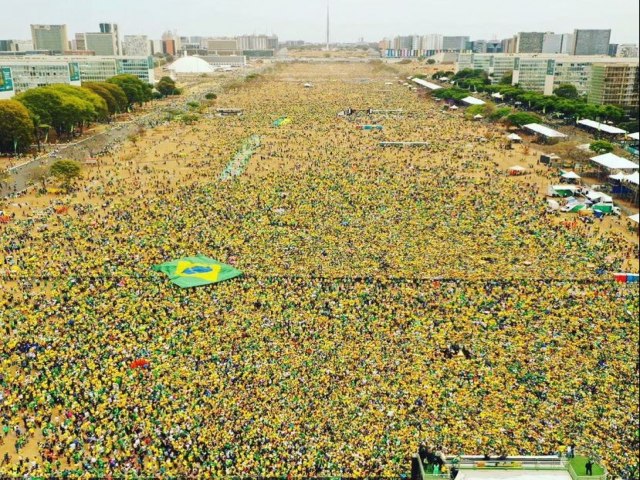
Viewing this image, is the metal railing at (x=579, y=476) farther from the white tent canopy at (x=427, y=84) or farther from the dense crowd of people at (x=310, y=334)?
the white tent canopy at (x=427, y=84)

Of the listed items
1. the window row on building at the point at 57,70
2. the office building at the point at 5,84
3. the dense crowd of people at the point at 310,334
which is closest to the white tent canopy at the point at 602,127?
the dense crowd of people at the point at 310,334

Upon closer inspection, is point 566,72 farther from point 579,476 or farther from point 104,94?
point 579,476

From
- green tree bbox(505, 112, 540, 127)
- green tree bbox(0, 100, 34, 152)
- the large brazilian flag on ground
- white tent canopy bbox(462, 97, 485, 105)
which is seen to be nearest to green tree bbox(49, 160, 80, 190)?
green tree bbox(0, 100, 34, 152)

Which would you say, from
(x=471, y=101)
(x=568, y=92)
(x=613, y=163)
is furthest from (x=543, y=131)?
(x=568, y=92)

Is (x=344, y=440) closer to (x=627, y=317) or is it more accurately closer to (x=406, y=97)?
(x=627, y=317)

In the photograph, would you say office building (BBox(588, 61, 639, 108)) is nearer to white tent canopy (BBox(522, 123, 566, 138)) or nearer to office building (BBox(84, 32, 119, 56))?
white tent canopy (BBox(522, 123, 566, 138))

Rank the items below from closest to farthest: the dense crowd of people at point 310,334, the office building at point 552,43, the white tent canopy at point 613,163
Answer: the dense crowd of people at point 310,334 < the white tent canopy at point 613,163 < the office building at point 552,43
